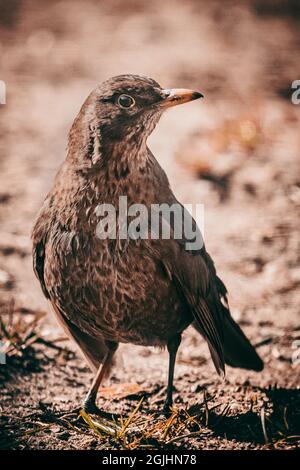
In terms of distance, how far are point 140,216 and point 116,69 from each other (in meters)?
6.18

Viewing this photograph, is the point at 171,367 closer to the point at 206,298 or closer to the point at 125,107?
the point at 206,298

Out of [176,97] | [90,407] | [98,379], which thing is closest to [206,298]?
[98,379]

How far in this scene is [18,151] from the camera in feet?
25.4

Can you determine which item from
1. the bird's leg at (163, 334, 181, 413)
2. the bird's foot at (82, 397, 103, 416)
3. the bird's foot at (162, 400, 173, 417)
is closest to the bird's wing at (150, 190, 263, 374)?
the bird's leg at (163, 334, 181, 413)

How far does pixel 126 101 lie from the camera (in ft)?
12.3

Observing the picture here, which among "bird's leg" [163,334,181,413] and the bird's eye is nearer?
the bird's eye

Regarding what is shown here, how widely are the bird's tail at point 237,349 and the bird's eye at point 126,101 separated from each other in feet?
4.24

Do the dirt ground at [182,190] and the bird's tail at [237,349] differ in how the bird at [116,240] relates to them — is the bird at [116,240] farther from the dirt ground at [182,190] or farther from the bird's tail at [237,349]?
the dirt ground at [182,190]

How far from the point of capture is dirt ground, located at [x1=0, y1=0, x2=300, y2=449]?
4.03 meters

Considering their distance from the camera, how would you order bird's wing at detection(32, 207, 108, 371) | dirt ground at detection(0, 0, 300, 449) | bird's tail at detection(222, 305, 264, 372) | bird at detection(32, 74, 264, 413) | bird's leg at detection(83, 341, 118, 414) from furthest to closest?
1. bird's tail at detection(222, 305, 264, 372)
2. bird's leg at detection(83, 341, 118, 414)
3. dirt ground at detection(0, 0, 300, 449)
4. bird's wing at detection(32, 207, 108, 371)
5. bird at detection(32, 74, 264, 413)

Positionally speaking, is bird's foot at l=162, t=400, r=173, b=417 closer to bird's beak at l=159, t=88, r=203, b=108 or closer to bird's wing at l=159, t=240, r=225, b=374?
bird's wing at l=159, t=240, r=225, b=374

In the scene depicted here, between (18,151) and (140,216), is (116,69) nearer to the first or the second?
(18,151)

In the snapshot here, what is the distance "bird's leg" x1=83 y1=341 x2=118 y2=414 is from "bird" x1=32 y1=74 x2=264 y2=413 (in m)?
0.34

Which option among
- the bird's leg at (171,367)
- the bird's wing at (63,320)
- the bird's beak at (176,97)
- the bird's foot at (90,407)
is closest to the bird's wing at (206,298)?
the bird's leg at (171,367)
